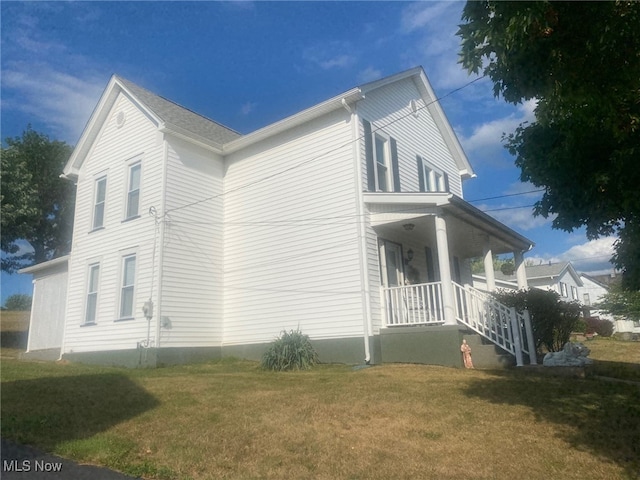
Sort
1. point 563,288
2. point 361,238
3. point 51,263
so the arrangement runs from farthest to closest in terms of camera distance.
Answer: point 563,288 → point 51,263 → point 361,238

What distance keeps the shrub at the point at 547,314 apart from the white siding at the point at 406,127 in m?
4.85

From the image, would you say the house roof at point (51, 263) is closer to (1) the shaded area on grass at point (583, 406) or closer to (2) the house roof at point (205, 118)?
(2) the house roof at point (205, 118)

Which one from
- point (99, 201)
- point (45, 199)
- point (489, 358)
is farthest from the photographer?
point (45, 199)

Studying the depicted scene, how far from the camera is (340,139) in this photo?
513 inches

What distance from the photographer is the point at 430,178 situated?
1734cm

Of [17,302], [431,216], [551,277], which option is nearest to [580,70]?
[431,216]

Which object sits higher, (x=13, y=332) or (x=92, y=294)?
(x=92, y=294)

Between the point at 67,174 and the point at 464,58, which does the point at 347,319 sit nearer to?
the point at 464,58

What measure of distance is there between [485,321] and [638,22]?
7.84 m

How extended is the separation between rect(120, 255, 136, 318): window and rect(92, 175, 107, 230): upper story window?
7.56 ft

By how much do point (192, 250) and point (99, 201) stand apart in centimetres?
463

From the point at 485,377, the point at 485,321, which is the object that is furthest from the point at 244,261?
the point at 485,377

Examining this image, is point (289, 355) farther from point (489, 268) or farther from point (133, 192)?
point (133, 192)

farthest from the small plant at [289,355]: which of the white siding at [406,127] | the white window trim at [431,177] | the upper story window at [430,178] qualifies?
the white window trim at [431,177]
